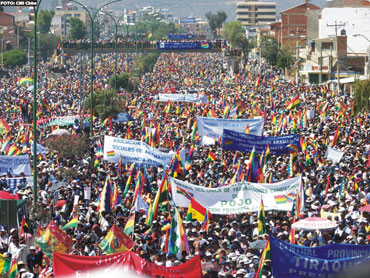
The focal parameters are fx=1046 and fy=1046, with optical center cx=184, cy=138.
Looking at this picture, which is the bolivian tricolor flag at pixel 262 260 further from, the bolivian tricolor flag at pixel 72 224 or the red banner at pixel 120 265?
the bolivian tricolor flag at pixel 72 224

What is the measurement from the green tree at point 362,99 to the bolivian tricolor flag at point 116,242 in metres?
27.8

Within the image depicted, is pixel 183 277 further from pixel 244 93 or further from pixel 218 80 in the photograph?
pixel 218 80

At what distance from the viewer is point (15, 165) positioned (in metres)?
24.4

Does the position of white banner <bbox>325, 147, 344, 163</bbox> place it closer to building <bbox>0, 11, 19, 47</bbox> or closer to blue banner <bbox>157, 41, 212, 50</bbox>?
blue banner <bbox>157, 41, 212, 50</bbox>

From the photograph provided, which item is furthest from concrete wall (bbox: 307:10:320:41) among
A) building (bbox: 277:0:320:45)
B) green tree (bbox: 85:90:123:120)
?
green tree (bbox: 85:90:123:120)

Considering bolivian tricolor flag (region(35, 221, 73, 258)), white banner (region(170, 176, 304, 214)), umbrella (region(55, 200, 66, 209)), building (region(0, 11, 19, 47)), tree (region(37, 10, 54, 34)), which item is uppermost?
tree (region(37, 10, 54, 34))

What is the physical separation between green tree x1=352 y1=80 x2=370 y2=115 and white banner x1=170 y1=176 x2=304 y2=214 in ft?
77.5

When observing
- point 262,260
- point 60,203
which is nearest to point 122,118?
point 60,203

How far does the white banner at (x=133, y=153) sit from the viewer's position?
24750mm

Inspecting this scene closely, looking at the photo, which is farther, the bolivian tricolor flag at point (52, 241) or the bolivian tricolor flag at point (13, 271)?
the bolivian tricolor flag at point (52, 241)

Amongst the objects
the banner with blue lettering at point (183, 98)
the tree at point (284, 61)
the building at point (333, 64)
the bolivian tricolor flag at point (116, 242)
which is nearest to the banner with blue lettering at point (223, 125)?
the bolivian tricolor flag at point (116, 242)

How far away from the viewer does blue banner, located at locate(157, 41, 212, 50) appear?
345 feet

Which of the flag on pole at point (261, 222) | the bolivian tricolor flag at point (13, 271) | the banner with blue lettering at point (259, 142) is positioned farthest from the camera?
the banner with blue lettering at point (259, 142)

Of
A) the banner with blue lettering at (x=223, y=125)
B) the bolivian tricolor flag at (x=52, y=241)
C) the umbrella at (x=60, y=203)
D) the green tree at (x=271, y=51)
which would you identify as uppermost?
the green tree at (x=271, y=51)
